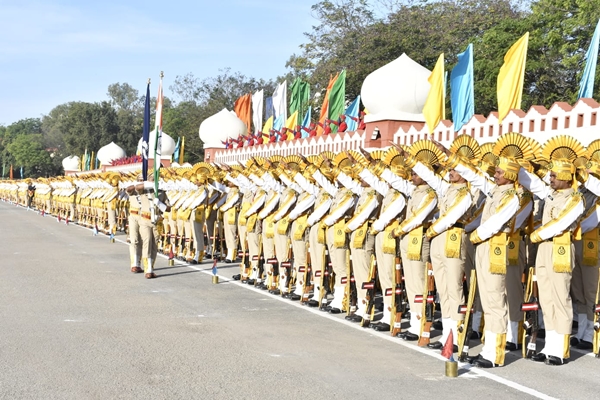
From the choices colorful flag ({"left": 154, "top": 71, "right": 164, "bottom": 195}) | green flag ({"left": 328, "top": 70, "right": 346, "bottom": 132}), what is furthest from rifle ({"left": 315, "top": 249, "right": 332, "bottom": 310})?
green flag ({"left": 328, "top": 70, "right": 346, "bottom": 132})

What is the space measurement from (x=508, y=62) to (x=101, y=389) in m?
13.1

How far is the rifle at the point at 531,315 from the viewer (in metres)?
8.33

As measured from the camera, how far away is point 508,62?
57.3 feet

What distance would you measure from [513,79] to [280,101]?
16.5m

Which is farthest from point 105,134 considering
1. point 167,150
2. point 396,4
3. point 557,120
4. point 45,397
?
point 45,397

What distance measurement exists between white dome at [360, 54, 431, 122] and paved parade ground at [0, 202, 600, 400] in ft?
32.6

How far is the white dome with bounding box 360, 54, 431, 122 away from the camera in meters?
21.6

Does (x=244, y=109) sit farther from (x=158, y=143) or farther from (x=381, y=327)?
(x=381, y=327)

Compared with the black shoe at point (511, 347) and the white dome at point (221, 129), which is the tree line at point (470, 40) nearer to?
the white dome at point (221, 129)

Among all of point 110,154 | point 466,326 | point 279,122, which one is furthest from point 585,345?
point 110,154

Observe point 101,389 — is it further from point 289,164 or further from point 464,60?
point 464,60

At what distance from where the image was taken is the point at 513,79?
1720 centimetres

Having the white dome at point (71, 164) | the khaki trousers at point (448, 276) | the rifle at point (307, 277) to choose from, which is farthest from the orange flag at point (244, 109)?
the white dome at point (71, 164)

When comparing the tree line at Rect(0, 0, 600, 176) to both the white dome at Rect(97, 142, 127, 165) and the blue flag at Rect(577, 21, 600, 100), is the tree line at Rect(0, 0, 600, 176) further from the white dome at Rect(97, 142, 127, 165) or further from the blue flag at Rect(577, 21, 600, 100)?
the white dome at Rect(97, 142, 127, 165)
